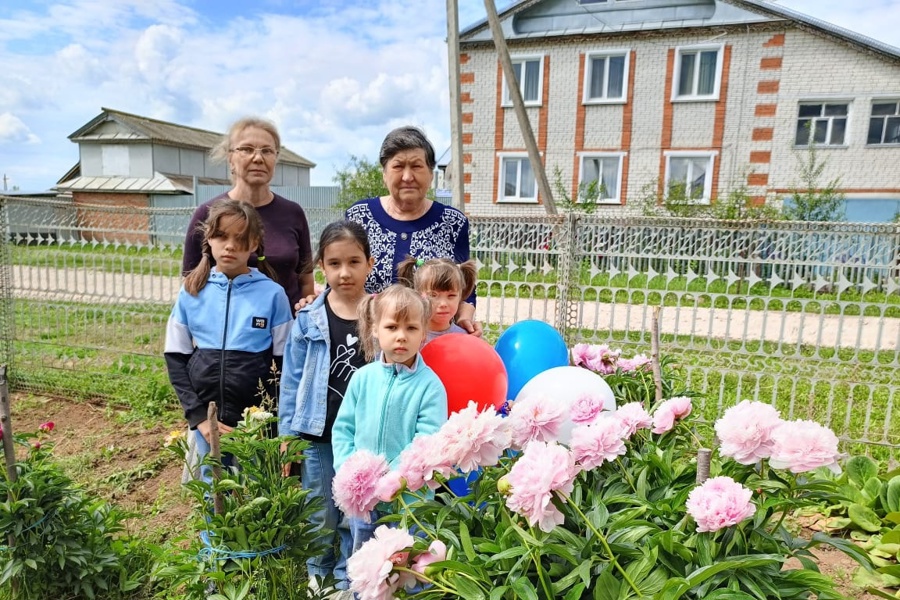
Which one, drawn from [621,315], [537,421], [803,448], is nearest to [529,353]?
[537,421]

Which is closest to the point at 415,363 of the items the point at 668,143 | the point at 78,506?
the point at 78,506

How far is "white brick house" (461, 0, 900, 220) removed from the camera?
1309 centimetres

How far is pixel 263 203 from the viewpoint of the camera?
101 inches

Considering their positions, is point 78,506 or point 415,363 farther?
point 78,506

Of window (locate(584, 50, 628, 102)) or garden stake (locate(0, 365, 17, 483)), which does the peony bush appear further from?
window (locate(584, 50, 628, 102))

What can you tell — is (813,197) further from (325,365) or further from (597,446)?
(597,446)

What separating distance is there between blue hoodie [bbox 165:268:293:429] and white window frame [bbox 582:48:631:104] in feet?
45.7

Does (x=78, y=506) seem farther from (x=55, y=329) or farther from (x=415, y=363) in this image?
(x=55, y=329)

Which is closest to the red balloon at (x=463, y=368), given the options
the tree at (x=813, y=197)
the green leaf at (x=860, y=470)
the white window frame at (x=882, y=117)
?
the green leaf at (x=860, y=470)

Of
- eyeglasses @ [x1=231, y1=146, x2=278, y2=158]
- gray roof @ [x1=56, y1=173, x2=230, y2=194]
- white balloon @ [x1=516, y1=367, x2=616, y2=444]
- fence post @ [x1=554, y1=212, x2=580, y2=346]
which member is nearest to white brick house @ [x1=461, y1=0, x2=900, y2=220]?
fence post @ [x1=554, y1=212, x2=580, y2=346]

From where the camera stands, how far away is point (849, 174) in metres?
13.3

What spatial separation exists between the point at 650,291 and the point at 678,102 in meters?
12.1

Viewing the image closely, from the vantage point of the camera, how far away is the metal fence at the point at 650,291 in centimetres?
359

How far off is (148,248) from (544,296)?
312cm
